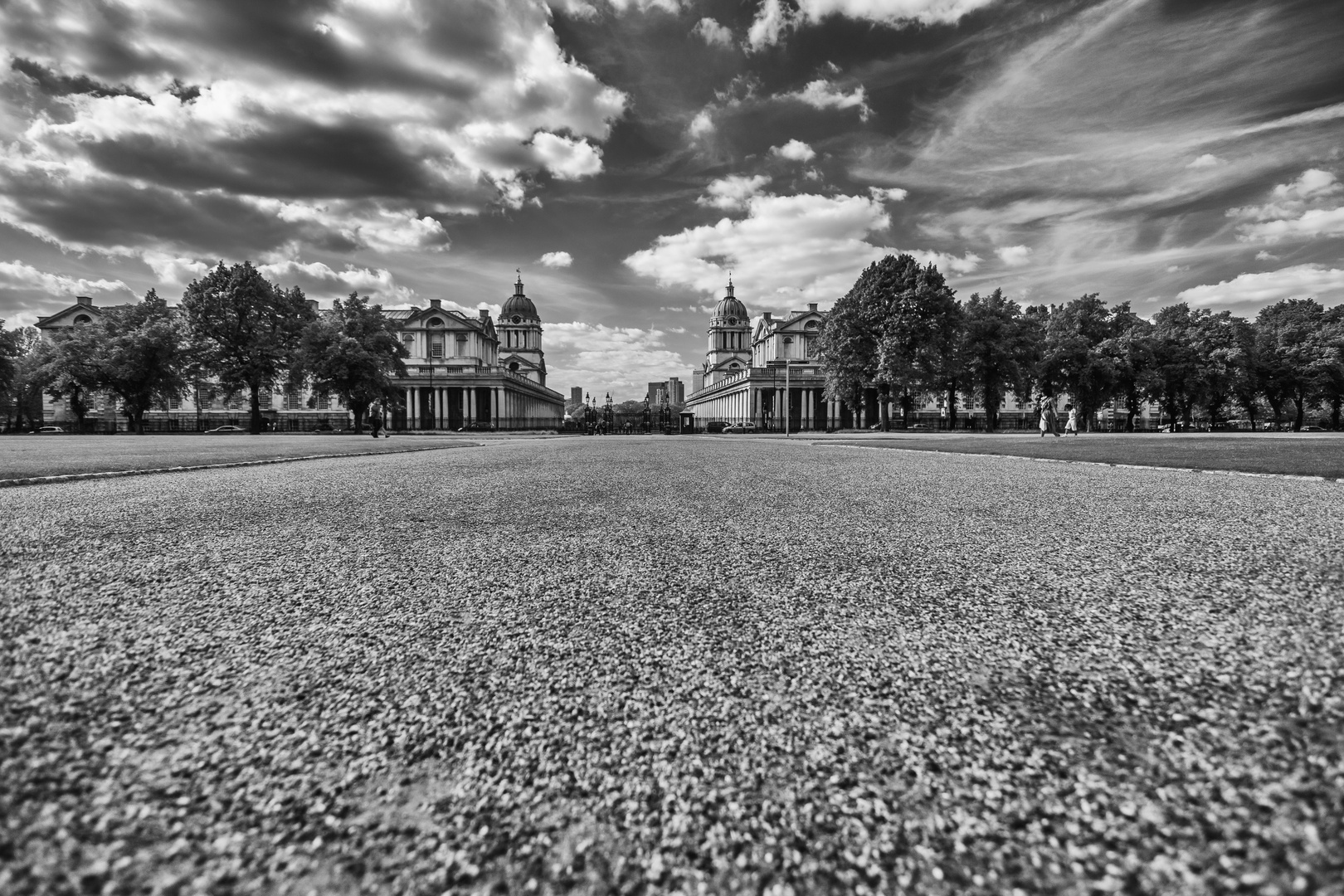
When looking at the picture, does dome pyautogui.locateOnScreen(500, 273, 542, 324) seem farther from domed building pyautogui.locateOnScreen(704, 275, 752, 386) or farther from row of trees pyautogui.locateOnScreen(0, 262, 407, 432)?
row of trees pyautogui.locateOnScreen(0, 262, 407, 432)

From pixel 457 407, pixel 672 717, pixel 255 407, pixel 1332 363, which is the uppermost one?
pixel 1332 363

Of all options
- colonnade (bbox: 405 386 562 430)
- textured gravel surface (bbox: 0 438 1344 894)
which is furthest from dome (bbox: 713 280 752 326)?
textured gravel surface (bbox: 0 438 1344 894)

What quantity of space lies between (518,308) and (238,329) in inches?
3221

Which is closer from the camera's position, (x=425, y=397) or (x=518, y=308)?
(x=425, y=397)

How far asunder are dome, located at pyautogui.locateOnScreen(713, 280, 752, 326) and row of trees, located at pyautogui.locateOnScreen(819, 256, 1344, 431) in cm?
7878

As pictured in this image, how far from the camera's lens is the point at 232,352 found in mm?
44062

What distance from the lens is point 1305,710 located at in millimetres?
2084

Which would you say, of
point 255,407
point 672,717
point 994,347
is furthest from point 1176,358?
point 255,407

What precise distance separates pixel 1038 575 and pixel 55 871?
4709 millimetres

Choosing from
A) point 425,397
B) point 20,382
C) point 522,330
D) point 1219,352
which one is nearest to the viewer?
point 1219,352

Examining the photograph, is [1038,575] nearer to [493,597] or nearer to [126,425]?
[493,597]

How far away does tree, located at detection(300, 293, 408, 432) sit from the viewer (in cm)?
4212

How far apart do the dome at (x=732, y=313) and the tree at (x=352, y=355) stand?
93504mm

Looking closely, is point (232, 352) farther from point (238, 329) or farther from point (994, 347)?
point (994, 347)
